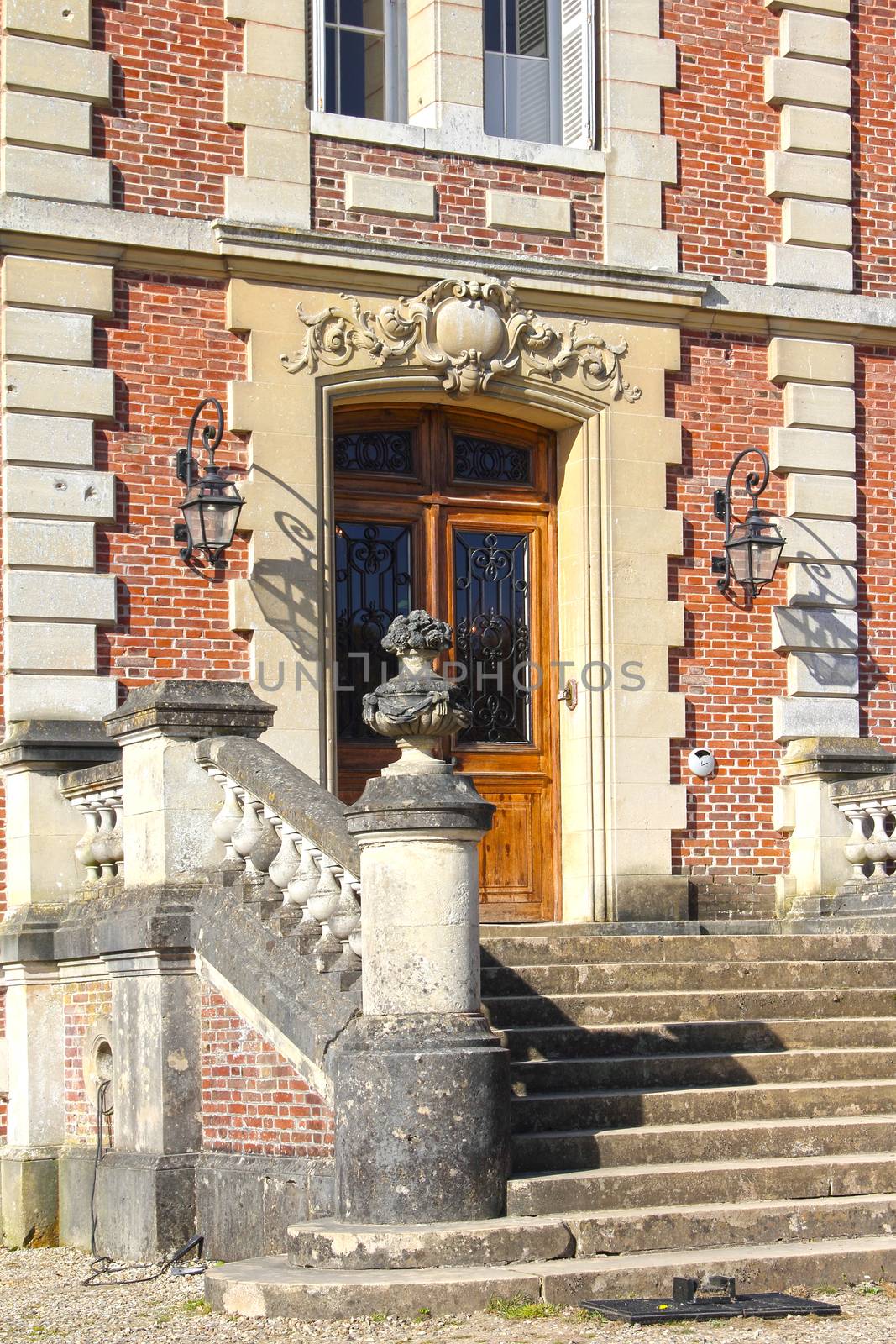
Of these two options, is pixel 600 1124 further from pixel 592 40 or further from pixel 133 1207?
pixel 592 40

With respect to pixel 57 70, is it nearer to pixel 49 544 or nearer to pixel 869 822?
pixel 49 544

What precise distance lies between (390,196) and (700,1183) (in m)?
6.16

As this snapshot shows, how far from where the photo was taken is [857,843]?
1212 cm

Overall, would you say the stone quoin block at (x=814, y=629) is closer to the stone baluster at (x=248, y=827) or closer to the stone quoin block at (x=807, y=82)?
the stone quoin block at (x=807, y=82)

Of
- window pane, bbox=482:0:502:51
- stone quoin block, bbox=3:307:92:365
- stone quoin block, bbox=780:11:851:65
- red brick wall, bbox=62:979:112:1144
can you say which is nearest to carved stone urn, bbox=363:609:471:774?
red brick wall, bbox=62:979:112:1144

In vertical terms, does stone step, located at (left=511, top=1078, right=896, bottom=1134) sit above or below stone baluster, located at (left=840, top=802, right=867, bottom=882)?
below

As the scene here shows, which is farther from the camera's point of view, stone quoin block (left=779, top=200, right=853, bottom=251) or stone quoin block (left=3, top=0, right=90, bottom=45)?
stone quoin block (left=779, top=200, right=853, bottom=251)

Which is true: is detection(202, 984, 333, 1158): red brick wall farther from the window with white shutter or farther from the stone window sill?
the window with white shutter

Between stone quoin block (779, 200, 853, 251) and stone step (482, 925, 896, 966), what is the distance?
172 inches

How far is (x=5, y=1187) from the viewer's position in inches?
409

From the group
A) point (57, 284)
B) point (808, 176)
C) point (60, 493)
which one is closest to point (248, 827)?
point (60, 493)

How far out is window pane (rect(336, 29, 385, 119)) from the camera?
12.3m

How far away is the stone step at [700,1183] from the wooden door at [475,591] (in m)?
4.03

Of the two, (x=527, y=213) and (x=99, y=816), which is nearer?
(x=99, y=816)
